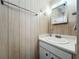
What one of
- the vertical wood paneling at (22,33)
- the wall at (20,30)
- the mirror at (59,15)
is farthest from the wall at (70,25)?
the vertical wood paneling at (22,33)

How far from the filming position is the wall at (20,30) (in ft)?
4.43

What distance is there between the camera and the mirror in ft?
5.58

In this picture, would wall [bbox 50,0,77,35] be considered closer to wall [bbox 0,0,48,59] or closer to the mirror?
the mirror

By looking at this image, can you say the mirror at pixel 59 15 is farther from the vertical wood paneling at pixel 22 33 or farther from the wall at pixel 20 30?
the vertical wood paneling at pixel 22 33

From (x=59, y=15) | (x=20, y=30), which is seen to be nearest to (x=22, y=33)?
(x=20, y=30)

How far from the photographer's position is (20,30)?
161 cm

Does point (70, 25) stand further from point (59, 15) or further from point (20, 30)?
point (20, 30)

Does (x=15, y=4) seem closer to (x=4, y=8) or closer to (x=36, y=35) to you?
(x=4, y=8)

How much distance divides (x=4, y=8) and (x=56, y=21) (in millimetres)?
1224

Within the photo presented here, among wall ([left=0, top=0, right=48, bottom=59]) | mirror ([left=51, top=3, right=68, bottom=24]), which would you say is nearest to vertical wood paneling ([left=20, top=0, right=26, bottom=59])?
wall ([left=0, top=0, right=48, bottom=59])

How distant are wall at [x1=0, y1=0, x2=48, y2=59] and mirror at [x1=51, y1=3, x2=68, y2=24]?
0.32 meters

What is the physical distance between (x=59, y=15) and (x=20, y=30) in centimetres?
99

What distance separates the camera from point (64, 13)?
1708mm

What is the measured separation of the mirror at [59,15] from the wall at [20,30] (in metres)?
0.32
